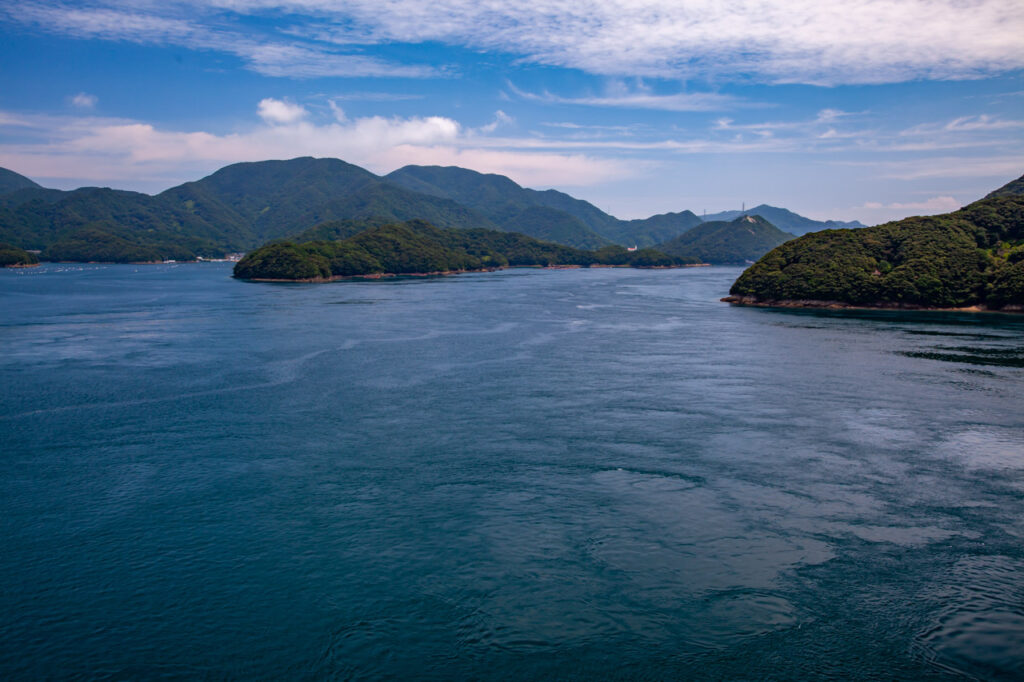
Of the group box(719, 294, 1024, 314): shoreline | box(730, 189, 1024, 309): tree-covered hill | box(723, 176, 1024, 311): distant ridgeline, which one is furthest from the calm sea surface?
box(730, 189, 1024, 309): tree-covered hill

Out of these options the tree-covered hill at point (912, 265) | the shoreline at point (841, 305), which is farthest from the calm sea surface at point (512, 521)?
the tree-covered hill at point (912, 265)

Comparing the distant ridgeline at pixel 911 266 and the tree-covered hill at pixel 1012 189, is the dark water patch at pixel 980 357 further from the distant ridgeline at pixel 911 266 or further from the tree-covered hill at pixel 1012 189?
the tree-covered hill at pixel 1012 189

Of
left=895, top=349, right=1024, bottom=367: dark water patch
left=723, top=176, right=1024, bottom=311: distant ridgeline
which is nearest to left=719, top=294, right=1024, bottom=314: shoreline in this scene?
left=723, top=176, right=1024, bottom=311: distant ridgeline

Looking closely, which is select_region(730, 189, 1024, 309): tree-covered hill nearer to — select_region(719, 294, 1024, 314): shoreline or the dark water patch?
select_region(719, 294, 1024, 314): shoreline

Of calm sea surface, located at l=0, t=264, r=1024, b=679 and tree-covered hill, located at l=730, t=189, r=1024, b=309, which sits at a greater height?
tree-covered hill, located at l=730, t=189, r=1024, b=309

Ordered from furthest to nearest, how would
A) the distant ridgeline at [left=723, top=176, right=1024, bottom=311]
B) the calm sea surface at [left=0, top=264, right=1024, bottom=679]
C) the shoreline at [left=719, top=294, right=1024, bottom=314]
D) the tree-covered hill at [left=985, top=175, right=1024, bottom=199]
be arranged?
the tree-covered hill at [left=985, top=175, right=1024, bottom=199] → the distant ridgeline at [left=723, top=176, right=1024, bottom=311] → the shoreline at [left=719, top=294, right=1024, bottom=314] → the calm sea surface at [left=0, top=264, right=1024, bottom=679]

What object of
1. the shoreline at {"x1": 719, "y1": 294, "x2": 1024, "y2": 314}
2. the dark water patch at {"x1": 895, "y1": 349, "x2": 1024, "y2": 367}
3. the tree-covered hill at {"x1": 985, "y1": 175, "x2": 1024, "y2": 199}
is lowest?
the dark water patch at {"x1": 895, "y1": 349, "x2": 1024, "y2": 367}

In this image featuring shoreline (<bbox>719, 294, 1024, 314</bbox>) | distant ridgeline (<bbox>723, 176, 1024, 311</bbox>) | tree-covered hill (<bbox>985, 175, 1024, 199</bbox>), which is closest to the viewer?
shoreline (<bbox>719, 294, 1024, 314</bbox>)

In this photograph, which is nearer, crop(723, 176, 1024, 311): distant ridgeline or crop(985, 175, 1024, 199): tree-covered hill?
crop(723, 176, 1024, 311): distant ridgeline
